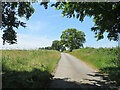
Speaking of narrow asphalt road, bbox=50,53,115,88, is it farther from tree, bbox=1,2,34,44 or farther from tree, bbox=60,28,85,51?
tree, bbox=60,28,85,51

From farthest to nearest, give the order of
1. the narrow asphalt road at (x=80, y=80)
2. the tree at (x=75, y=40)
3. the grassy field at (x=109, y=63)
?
1. the tree at (x=75, y=40)
2. the grassy field at (x=109, y=63)
3. the narrow asphalt road at (x=80, y=80)

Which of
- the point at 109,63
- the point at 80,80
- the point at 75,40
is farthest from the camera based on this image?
the point at 75,40

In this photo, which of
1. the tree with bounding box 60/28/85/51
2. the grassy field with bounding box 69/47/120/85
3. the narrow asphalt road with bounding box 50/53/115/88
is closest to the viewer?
the narrow asphalt road with bounding box 50/53/115/88

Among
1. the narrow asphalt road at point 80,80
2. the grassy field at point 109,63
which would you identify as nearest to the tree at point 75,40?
the grassy field at point 109,63

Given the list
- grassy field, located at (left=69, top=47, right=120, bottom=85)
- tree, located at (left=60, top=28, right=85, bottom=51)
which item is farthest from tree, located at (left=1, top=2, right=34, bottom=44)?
tree, located at (left=60, top=28, right=85, bottom=51)

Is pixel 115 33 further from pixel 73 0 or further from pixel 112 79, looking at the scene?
pixel 73 0

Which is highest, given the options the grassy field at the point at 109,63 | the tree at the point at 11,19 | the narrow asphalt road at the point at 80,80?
the tree at the point at 11,19

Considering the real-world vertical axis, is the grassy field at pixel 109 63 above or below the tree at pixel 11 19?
below

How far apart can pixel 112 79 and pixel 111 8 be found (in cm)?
474

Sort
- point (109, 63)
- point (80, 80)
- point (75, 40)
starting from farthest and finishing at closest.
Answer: point (75, 40) < point (109, 63) < point (80, 80)

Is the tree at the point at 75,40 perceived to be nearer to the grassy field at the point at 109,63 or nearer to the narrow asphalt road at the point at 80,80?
the grassy field at the point at 109,63

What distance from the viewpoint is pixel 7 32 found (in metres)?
7.16

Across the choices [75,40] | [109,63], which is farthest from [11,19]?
[75,40]

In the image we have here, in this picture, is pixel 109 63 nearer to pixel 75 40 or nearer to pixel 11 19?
pixel 11 19
